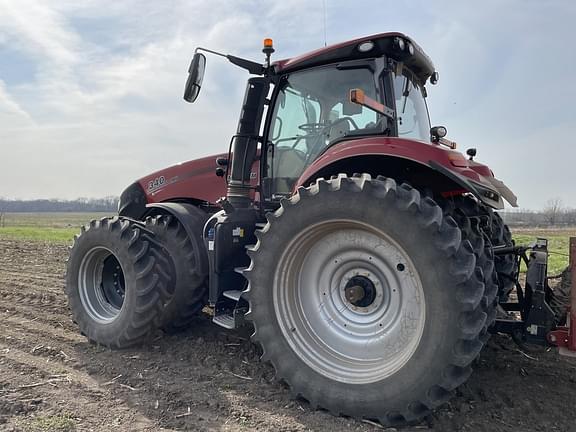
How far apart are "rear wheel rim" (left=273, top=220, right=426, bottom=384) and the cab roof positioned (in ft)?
5.24

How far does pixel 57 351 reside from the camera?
178 inches

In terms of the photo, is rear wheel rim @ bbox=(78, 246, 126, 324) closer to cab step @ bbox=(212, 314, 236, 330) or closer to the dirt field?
the dirt field

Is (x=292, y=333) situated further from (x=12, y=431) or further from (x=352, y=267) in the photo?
(x=12, y=431)

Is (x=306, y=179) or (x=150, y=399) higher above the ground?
(x=306, y=179)

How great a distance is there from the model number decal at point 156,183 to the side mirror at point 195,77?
1511 millimetres

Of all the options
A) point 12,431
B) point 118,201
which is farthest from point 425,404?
point 118,201

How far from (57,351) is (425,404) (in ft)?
11.2

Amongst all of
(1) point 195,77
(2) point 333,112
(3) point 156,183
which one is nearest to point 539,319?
(2) point 333,112

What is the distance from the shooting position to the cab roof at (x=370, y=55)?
398 centimetres

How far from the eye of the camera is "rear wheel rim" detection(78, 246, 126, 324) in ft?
16.5

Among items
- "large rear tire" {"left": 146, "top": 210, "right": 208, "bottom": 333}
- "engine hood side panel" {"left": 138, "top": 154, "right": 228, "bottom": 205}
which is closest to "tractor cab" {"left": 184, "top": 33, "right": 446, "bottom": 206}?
"engine hood side panel" {"left": 138, "top": 154, "right": 228, "bottom": 205}

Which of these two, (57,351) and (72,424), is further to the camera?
(57,351)

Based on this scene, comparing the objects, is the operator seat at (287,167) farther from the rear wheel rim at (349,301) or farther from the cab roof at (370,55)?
the rear wheel rim at (349,301)

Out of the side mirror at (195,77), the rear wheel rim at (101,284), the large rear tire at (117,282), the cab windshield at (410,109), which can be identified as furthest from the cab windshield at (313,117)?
the rear wheel rim at (101,284)
